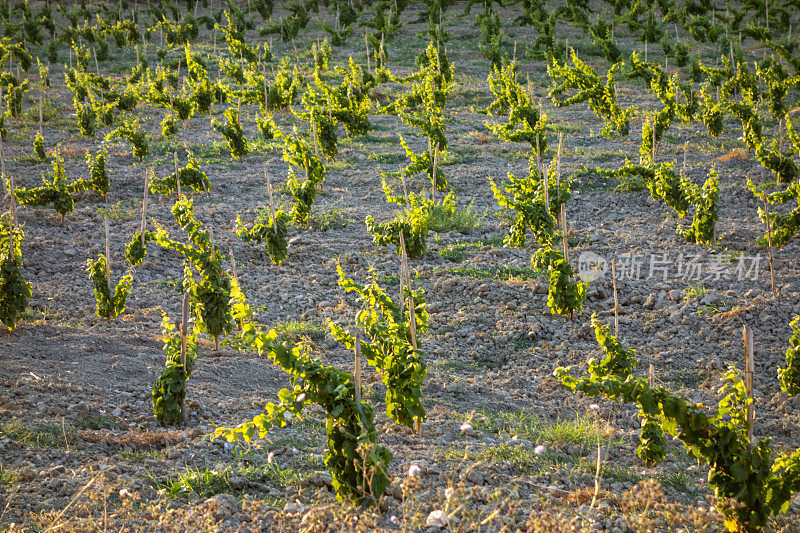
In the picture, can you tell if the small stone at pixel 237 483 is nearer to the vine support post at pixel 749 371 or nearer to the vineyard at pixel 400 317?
the vineyard at pixel 400 317

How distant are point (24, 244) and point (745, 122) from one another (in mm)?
8975

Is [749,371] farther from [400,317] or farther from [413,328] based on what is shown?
[400,317]

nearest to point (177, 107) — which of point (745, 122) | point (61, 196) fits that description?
point (61, 196)

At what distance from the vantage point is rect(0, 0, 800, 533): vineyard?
354cm

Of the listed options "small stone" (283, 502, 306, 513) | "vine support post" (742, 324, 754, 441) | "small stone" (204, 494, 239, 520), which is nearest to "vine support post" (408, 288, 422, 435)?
"small stone" (283, 502, 306, 513)

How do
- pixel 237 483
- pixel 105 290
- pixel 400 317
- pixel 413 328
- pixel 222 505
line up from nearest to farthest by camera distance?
pixel 222 505
pixel 237 483
pixel 413 328
pixel 400 317
pixel 105 290

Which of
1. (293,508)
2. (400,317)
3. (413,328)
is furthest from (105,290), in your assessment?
(293,508)

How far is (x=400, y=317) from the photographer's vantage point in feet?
14.9

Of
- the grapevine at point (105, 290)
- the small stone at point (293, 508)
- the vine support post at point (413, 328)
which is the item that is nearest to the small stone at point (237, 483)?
the small stone at point (293, 508)

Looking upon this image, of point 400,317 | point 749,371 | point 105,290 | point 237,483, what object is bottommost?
point 237,483

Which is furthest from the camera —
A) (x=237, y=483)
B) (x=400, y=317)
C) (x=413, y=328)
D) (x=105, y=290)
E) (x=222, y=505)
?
(x=105, y=290)

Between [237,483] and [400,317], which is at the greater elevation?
[400,317]

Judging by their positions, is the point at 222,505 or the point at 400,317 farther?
the point at 400,317

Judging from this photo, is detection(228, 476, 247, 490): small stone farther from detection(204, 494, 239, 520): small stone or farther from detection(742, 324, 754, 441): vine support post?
detection(742, 324, 754, 441): vine support post
